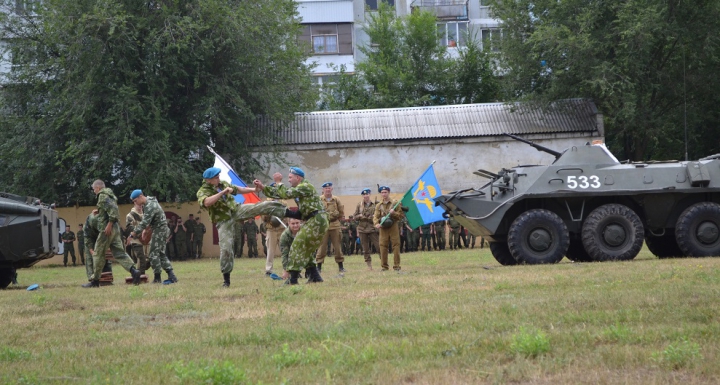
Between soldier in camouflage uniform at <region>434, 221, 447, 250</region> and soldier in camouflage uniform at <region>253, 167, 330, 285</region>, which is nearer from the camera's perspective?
soldier in camouflage uniform at <region>253, 167, 330, 285</region>

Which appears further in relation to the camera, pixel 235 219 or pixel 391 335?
pixel 235 219

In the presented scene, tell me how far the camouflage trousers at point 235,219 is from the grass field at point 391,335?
4.46ft

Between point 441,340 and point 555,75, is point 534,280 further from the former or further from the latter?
point 555,75

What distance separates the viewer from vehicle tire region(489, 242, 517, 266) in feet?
64.7

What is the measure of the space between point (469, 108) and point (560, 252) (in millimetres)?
19740

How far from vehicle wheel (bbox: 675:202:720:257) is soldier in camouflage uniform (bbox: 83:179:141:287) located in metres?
10.3

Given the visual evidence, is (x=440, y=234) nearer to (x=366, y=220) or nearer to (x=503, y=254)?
(x=366, y=220)

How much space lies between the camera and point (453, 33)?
52938mm

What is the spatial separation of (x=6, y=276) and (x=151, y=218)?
13.3 ft

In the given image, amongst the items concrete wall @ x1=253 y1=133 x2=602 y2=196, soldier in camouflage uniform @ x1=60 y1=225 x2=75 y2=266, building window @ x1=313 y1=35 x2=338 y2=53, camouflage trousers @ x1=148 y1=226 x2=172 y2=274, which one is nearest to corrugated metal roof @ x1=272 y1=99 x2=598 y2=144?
concrete wall @ x1=253 y1=133 x2=602 y2=196

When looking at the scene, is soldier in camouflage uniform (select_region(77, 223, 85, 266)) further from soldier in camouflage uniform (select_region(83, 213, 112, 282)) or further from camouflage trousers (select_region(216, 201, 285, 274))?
camouflage trousers (select_region(216, 201, 285, 274))

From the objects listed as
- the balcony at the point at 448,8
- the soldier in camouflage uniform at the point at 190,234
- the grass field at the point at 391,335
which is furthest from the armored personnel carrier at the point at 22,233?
the balcony at the point at 448,8

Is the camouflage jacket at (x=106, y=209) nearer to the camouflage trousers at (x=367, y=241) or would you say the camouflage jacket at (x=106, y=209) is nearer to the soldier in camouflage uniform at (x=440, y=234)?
the camouflage trousers at (x=367, y=241)

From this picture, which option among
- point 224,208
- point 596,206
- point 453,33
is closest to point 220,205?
point 224,208
